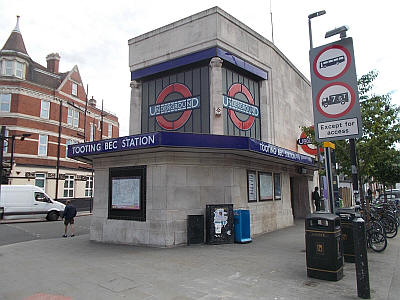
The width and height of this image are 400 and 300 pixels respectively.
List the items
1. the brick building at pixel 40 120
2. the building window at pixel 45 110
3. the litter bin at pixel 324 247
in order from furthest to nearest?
the building window at pixel 45 110 < the brick building at pixel 40 120 < the litter bin at pixel 324 247

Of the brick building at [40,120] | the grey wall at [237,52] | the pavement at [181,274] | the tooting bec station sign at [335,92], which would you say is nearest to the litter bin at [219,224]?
the pavement at [181,274]

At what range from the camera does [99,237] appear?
36.3 feet

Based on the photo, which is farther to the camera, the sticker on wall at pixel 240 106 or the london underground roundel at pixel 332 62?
the sticker on wall at pixel 240 106

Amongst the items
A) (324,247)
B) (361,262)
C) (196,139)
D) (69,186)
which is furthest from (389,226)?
(69,186)

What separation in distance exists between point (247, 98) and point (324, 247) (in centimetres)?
908

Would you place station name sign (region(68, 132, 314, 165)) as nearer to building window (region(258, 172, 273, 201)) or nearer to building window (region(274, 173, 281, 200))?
building window (region(258, 172, 273, 201))

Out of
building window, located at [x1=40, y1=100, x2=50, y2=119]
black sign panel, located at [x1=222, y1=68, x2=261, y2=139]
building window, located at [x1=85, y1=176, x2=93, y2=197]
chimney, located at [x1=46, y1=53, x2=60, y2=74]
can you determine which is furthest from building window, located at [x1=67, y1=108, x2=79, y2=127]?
black sign panel, located at [x1=222, y1=68, x2=261, y2=139]

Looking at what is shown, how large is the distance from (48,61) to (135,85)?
83.1ft

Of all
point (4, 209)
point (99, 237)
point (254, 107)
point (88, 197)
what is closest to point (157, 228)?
point (99, 237)

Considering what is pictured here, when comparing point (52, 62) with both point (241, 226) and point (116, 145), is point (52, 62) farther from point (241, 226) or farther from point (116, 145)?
point (241, 226)

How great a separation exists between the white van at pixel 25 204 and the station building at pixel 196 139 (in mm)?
11451

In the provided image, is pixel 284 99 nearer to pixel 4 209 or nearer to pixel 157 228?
pixel 157 228

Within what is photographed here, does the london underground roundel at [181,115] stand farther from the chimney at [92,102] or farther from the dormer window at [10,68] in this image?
the chimney at [92,102]

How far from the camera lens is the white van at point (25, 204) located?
20.2 meters
